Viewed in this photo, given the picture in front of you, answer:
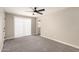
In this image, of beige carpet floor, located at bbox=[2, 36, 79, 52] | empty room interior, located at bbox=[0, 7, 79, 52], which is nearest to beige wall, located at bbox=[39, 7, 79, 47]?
empty room interior, located at bbox=[0, 7, 79, 52]

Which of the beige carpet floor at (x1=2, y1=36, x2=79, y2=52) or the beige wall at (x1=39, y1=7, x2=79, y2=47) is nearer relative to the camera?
the beige carpet floor at (x1=2, y1=36, x2=79, y2=52)

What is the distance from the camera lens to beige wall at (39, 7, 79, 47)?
264 centimetres

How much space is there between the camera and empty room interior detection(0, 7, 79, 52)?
259cm

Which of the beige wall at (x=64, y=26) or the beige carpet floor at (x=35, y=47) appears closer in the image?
the beige carpet floor at (x=35, y=47)

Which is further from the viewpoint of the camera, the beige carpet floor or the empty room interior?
the empty room interior

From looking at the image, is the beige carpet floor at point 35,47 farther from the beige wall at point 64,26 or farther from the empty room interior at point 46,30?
the beige wall at point 64,26

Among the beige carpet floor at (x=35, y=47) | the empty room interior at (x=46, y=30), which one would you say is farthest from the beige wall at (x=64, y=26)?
the beige carpet floor at (x=35, y=47)

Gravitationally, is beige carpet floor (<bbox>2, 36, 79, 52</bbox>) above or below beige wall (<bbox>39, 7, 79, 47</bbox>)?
below

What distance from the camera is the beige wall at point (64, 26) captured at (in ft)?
8.66

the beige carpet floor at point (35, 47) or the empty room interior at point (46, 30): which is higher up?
the empty room interior at point (46, 30)

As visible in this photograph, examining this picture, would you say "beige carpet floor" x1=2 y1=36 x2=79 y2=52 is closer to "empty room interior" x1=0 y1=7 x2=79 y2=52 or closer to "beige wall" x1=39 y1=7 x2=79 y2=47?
"empty room interior" x1=0 y1=7 x2=79 y2=52

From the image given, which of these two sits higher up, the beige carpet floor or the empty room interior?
the empty room interior
